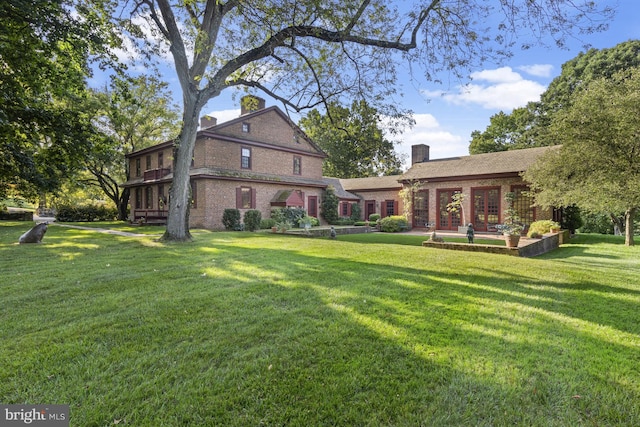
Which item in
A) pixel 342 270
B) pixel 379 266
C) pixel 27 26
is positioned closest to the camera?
pixel 27 26

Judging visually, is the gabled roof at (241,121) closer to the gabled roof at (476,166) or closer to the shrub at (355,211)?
the shrub at (355,211)

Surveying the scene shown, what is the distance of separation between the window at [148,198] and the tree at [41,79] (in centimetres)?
1674

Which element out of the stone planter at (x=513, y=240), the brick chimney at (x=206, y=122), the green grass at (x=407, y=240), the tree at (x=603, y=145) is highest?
the brick chimney at (x=206, y=122)

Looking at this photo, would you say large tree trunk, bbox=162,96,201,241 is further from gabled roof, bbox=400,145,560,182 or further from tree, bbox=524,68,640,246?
gabled roof, bbox=400,145,560,182

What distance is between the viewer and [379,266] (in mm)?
7105

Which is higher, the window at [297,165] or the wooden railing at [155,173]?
the window at [297,165]

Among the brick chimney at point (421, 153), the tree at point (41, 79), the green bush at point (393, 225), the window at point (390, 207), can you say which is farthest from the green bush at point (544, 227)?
the tree at point (41, 79)

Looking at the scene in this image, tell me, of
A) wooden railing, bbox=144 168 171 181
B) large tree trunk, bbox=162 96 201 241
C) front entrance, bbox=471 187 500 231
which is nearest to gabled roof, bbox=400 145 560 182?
front entrance, bbox=471 187 500 231

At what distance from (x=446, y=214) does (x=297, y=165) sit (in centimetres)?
1135

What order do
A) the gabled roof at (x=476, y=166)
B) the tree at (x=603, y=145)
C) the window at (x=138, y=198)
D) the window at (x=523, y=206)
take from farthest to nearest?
the window at (x=138, y=198)
the gabled roof at (x=476, y=166)
the window at (x=523, y=206)
the tree at (x=603, y=145)

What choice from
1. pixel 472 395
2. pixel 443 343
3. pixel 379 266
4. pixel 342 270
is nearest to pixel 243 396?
pixel 472 395

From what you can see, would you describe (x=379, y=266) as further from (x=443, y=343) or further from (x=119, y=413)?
(x=119, y=413)

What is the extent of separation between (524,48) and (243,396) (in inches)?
368

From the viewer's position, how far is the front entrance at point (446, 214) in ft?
65.6
